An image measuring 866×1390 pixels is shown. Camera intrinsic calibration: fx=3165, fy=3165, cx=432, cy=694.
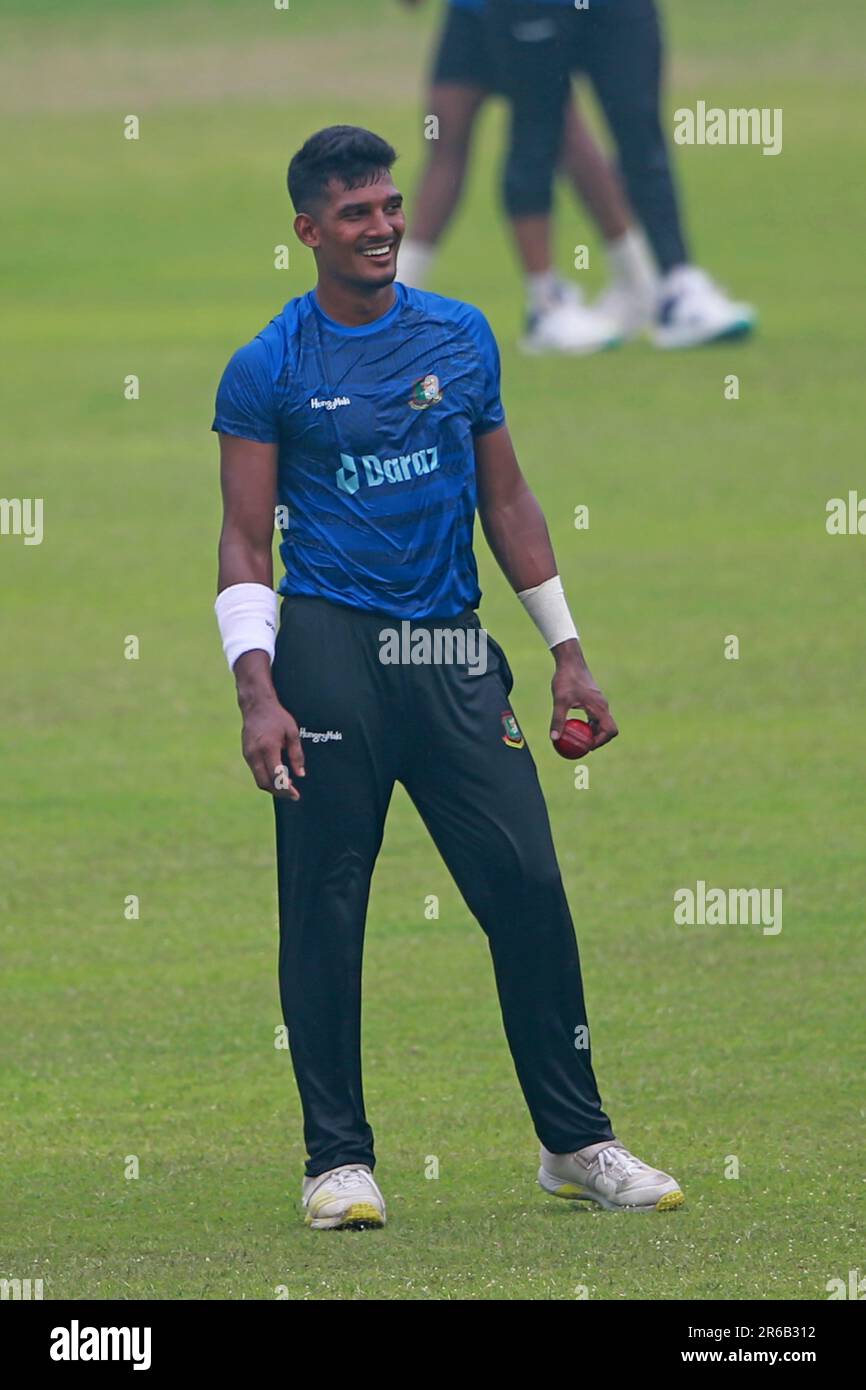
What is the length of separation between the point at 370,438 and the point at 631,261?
11.3m

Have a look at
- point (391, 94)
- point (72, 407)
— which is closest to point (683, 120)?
point (391, 94)

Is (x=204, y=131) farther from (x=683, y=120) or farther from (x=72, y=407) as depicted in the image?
(x=72, y=407)

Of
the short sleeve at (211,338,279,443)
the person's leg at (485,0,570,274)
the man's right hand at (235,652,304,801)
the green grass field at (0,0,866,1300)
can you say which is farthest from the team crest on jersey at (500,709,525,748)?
the person's leg at (485,0,570,274)

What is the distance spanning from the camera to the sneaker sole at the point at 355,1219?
263 inches

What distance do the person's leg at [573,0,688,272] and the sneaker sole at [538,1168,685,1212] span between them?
34.4 ft

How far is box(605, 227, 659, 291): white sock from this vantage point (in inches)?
693

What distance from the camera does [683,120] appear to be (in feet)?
83.8

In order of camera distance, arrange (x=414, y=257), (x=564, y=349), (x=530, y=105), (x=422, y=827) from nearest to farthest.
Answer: (x=422, y=827), (x=530, y=105), (x=414, y=257), (x=564, y=349)

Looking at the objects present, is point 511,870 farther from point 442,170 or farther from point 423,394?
point 442,170

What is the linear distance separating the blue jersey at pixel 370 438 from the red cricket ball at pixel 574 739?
35 centimetres

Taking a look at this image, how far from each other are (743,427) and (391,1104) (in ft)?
29.7

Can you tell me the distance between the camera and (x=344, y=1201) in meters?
6.69

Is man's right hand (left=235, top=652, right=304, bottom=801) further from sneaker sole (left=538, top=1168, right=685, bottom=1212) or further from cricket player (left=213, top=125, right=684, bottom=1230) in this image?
sneaker sole (left=538, top=1168, right=685, bottom=1212)

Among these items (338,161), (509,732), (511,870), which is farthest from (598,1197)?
(338,161)
